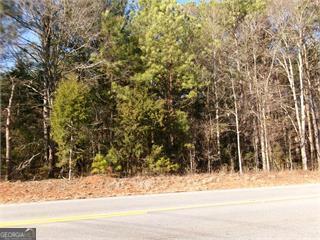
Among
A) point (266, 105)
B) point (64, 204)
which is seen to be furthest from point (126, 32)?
point (64, 204)

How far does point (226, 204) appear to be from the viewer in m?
10.1

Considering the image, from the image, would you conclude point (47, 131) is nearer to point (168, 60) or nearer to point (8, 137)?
point (8, 137)

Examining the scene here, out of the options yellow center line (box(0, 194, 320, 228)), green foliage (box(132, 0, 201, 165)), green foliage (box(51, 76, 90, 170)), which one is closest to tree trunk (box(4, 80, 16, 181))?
green foliage (box(51, 76, 90, 170))

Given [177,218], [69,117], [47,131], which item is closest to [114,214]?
[177,218]

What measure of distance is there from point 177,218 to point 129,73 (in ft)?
62.0

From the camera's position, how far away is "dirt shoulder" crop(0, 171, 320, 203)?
1405 cm

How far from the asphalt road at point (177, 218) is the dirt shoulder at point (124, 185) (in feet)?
9.86

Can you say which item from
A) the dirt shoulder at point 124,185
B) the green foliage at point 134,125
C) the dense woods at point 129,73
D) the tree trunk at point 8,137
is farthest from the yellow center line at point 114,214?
the tree trunk at point 8,137

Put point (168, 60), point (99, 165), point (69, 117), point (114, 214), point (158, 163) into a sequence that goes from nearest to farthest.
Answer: point (114, 214) < point (69, 117) < point (99, 165) < point (158, 163) < point (168, 60)

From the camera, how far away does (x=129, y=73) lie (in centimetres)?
2633

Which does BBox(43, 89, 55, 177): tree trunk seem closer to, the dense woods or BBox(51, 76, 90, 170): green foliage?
the dense woods

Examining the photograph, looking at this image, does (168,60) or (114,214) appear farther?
(168,60)

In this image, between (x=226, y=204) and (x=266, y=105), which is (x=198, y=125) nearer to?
(x=266, y=105)

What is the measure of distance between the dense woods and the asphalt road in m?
11.5
